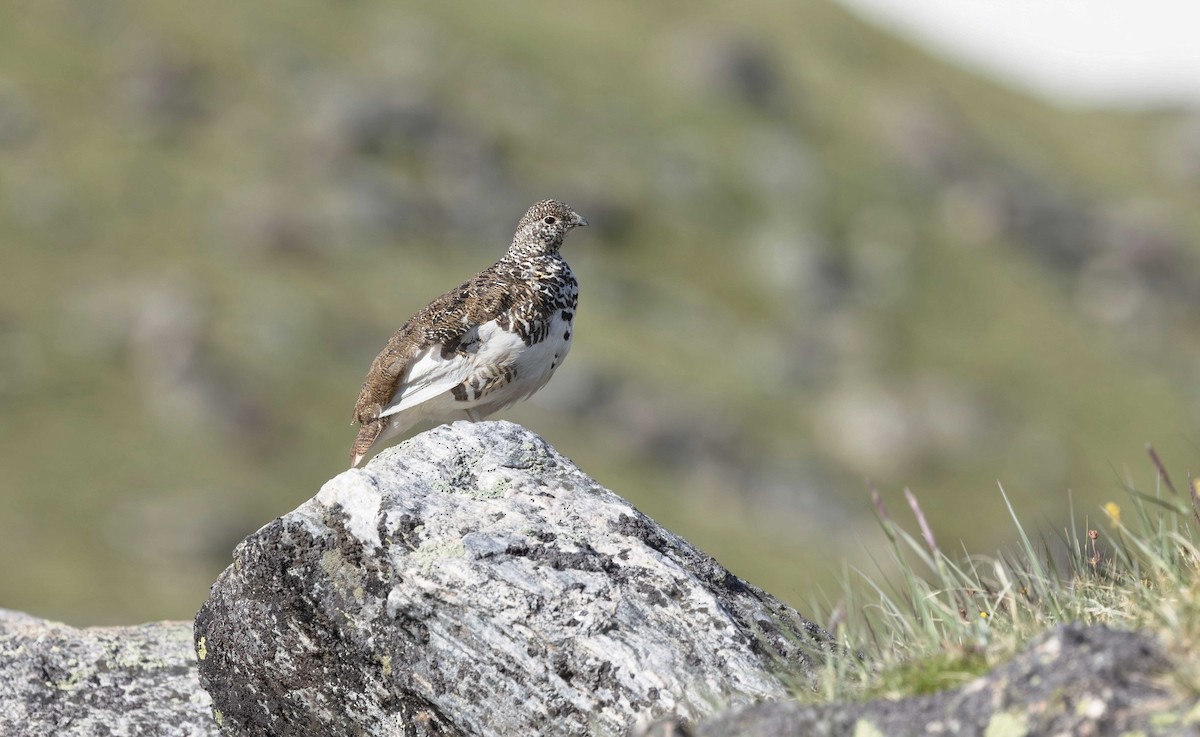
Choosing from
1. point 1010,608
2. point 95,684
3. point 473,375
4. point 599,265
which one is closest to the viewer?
point 1010,608

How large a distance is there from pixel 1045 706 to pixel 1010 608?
0.97 m

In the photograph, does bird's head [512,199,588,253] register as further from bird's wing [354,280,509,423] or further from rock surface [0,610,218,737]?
rock surface [0,610,218,737]

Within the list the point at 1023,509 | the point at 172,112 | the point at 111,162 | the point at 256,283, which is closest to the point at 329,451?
the point at 256,283

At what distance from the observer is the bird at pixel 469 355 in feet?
28.1

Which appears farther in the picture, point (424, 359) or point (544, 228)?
point (544, 228)

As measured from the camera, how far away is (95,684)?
25.7 feet

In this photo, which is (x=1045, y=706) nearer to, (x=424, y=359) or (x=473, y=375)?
(x=473, y=375)

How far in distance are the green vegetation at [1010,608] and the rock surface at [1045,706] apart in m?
0.11

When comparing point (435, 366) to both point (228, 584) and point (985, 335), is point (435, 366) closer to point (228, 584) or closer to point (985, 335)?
point (228, 584)

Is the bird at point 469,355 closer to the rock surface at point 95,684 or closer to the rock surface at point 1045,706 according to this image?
the rock surface at point 95,684

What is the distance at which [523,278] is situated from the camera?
360 inches

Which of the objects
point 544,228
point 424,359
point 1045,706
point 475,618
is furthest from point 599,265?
point 1045,706

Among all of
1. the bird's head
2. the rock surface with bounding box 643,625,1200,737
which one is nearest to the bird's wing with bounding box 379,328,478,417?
the bird's head

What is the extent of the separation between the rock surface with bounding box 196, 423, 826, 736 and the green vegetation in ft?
1.63
